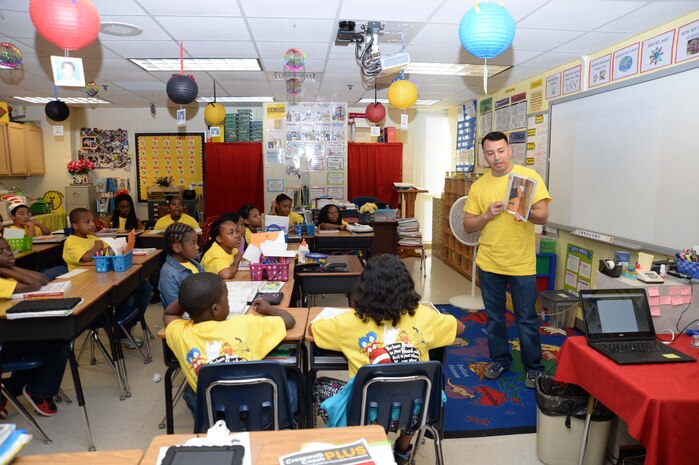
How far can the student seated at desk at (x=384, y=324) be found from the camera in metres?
1.91

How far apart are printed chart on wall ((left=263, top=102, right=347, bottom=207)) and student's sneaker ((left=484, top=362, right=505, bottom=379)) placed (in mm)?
4525

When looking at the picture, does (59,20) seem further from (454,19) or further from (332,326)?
(454,19)

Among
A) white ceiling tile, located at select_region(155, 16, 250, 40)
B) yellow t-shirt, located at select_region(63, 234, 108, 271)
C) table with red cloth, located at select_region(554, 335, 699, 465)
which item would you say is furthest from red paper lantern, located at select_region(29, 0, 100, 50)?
table with red cloth, located at select_region(554, 335, 699, 465)

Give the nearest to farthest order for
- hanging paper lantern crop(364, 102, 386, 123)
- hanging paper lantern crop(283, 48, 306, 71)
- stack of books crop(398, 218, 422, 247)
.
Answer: hanging paper lantern crop(283, 48, 306, 71) < hanging paper lantern crop(364, 102, 386, 123) < stack of books crop(398, 218, 422, 247)

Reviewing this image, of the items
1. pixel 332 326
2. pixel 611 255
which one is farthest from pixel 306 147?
pixel 332 326

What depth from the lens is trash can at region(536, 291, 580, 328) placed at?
4430 millimetres

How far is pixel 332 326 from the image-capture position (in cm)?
A: 201

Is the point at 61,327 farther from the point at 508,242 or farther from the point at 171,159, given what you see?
the point at 171,159

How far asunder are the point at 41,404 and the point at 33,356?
17.1 inches

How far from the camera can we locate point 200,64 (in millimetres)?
5203

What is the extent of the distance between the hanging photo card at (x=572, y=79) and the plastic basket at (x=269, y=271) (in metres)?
3.57

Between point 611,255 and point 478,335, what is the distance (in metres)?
1.42

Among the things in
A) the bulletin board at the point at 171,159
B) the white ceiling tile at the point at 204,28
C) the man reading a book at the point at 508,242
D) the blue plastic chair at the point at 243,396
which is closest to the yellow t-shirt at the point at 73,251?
the white ceiling tile at the point at 204,28

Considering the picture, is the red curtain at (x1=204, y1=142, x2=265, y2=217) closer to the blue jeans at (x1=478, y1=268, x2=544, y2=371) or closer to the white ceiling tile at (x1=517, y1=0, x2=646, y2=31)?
the white ceiling tile at (x1=517, y1=0, x2=646, y2=31)
